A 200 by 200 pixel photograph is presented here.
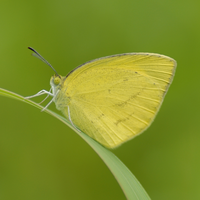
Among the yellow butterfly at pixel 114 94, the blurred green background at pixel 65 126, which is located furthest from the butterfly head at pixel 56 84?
the blurred green background at pixel 65 126

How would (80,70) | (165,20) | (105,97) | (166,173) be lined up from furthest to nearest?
(165,20) < (166,173) < (105,97) < (80,70)

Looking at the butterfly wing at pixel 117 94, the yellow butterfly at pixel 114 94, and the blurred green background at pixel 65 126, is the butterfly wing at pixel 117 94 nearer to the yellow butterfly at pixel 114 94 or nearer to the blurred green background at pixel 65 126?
the yellow butterfly at pixel 114 94

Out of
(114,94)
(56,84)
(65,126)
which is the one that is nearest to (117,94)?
(114,94)

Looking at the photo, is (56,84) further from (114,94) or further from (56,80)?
(114,94)

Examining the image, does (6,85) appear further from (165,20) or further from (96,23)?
(165,20)

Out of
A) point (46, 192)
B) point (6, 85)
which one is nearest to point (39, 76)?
point (6, 85)

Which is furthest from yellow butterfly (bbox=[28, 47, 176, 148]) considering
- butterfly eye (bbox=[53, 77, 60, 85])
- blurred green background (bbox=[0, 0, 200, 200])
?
blurred green background (bbox=[0, 0, 200, 200])

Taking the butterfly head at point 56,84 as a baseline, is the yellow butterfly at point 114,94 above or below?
below

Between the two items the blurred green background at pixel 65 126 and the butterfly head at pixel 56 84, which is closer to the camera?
the butterfly head at pixel 56 84
